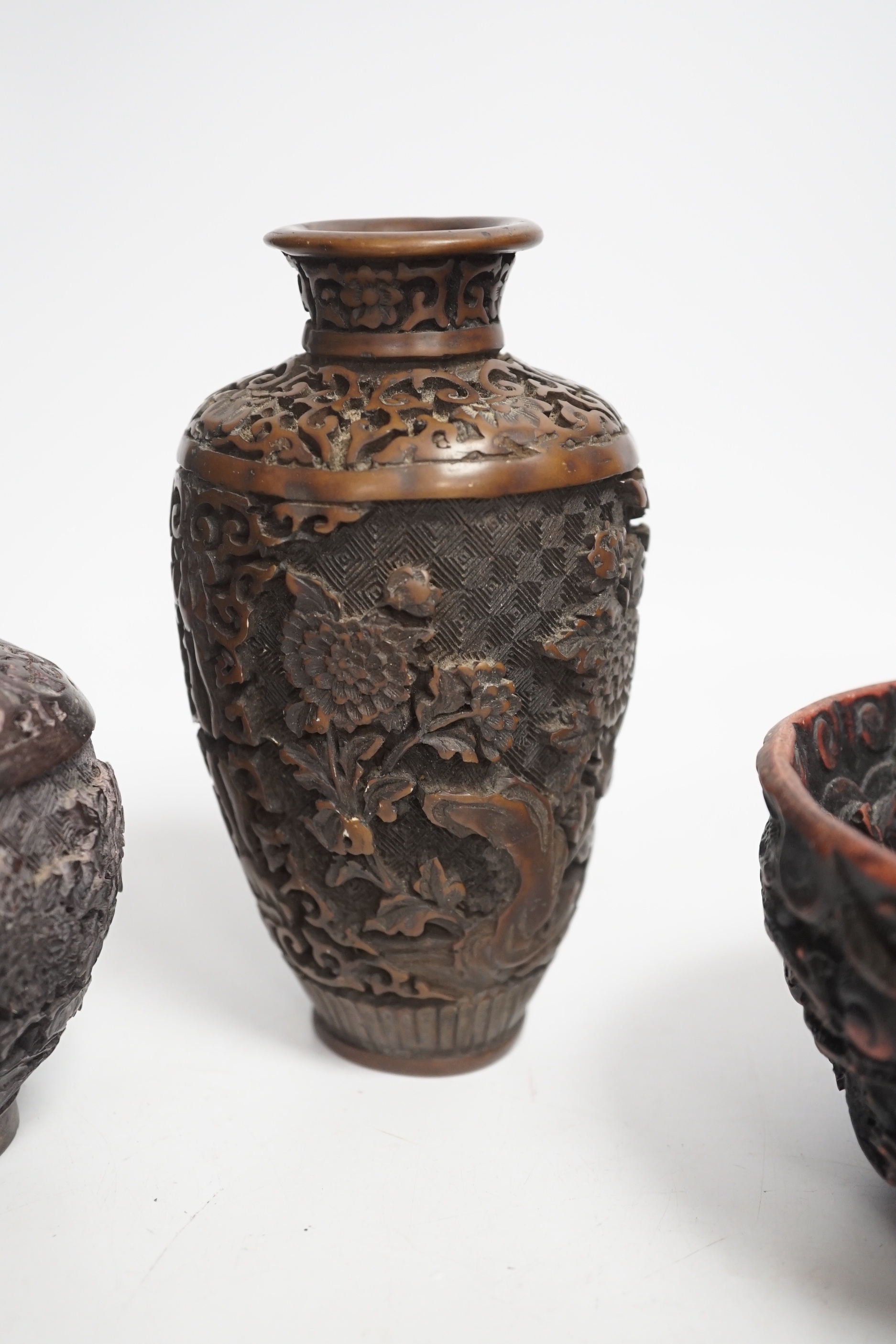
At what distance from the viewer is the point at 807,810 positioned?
1600 mm

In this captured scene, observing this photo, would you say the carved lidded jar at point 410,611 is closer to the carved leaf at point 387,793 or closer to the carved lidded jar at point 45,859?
the carved leaf at point 387,793

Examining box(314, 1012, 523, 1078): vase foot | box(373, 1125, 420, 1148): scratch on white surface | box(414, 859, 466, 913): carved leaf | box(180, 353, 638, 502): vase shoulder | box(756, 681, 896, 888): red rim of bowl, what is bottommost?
box(314, 1012, 523, 1078): vase foot

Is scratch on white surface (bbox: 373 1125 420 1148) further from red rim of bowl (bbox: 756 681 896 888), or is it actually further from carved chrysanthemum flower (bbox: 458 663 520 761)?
red rim of bowl (bbox: 756 681 896 888)

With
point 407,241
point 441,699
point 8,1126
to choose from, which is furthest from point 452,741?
point 8,1126

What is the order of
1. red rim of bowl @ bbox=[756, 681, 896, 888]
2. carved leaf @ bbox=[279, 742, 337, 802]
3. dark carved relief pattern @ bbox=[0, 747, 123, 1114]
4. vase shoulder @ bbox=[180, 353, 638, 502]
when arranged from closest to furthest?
red rim of bowl @ bbox=[756, 681, 896, 888], dark carved relief pattern @ bbox=[0, 747, 123, 1114], vase shoulder @ bbox=[180, 353, 638, 502], carved leaf @ bbox=[279, 742, 337, 802]

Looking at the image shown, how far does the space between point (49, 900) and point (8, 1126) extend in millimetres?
430

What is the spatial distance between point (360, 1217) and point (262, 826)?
523 mm

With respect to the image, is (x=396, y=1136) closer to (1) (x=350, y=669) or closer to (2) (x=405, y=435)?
(1) (x=350, y=669)

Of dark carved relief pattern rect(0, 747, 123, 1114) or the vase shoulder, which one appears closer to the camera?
dark carved relief pattern rect(0, 747, 123, 1114)

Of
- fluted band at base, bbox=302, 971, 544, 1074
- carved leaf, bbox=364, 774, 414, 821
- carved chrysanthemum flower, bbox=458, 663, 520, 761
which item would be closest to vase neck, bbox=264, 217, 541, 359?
carved chrysanthemum flower, bbox=458, 663, 520, 761

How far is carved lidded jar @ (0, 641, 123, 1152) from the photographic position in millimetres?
1732

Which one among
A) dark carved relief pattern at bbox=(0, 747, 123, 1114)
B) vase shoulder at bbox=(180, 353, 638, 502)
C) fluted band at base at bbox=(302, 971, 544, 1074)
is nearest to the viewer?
dark carved relief pattern at bbox=(0, 747, 123, 1114)

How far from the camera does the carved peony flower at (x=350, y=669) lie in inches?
74.5

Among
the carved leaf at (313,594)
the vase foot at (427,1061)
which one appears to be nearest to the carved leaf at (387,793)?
the carved leaf at (313,594)
